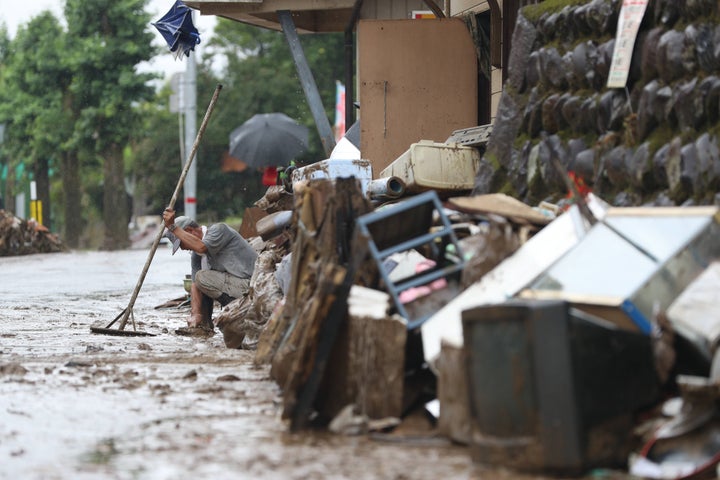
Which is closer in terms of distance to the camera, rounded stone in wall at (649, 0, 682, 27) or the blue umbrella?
rounded stone in wall at (649, 0, 682, 27)

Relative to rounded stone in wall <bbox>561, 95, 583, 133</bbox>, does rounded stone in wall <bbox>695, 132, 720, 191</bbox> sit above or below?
below

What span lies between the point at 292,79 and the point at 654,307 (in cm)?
5469

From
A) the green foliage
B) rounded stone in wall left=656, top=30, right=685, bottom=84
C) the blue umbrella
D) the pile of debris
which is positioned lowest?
the pile of debris

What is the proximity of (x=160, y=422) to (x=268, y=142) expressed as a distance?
83.5 feet

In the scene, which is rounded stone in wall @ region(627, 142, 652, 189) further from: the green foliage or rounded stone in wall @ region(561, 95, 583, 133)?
the green foliage

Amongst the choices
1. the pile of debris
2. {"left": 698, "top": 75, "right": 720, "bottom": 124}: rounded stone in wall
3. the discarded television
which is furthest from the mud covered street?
the pile of debris

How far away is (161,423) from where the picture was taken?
668 centimetres

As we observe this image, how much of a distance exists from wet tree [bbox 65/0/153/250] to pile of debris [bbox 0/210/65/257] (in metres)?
11.5

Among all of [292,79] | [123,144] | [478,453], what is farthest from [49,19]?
[478,453]

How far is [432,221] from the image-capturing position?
8031 millimetres

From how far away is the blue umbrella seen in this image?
16.7 metres

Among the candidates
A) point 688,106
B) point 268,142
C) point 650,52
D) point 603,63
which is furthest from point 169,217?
point 268,142

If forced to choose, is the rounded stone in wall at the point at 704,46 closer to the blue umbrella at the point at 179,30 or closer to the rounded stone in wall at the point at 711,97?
the rounded stone in wall at the point at 711,97

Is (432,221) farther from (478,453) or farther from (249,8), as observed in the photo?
(249,8)
